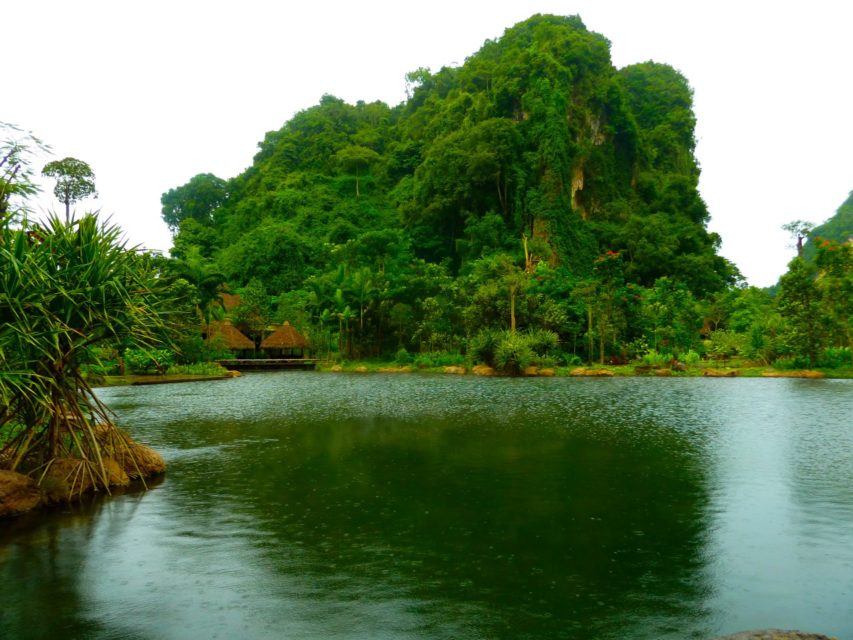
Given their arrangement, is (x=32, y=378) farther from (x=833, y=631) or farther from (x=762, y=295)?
(x=762, y=295)

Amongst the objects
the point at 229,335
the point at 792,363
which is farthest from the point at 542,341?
the point at 229,335

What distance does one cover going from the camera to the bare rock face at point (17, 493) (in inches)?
311

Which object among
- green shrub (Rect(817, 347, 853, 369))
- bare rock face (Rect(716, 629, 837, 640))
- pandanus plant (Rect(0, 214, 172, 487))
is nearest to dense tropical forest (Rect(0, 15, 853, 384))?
green shrub (Rect(817, 347, 853, 369))

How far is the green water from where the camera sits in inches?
195

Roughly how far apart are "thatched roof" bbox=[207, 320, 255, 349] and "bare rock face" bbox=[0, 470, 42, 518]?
104 feet

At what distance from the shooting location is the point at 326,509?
8.08 metres

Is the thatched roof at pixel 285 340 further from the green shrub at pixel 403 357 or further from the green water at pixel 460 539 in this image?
the green water at pixel 460 539

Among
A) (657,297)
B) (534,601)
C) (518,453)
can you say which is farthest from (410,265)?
(534,601)

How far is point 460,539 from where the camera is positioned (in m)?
6.75

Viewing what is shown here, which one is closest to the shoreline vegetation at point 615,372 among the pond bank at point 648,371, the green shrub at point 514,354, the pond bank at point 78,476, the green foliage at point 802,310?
the pond bank at point 648,371

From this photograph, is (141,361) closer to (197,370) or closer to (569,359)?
(197,370)

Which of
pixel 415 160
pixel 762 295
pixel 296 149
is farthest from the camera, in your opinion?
pixel 296 149

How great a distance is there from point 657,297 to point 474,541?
30891mm

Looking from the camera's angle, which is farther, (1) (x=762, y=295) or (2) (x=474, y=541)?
(1) (x=762, y=295)
